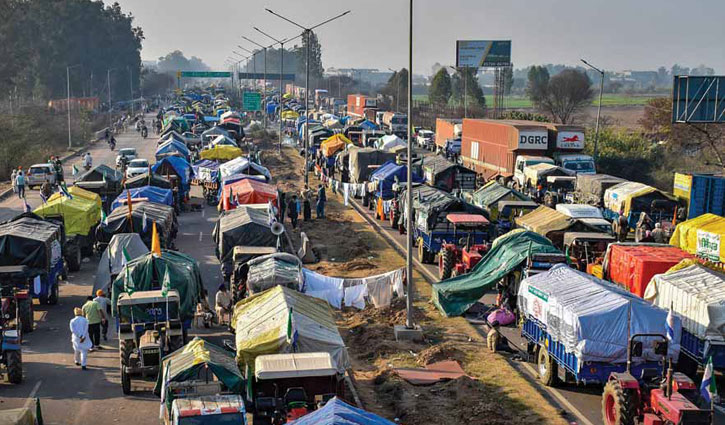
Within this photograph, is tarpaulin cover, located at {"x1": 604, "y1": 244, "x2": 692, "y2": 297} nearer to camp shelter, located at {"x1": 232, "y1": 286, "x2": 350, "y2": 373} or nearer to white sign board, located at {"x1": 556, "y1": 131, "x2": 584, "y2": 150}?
camp shelter, located at {"x1": 232, "y1": 286, "x2": 350, "y2": 373}

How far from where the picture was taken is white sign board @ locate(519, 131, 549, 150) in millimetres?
53125

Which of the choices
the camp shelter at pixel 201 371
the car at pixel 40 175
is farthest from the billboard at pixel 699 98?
the camp shelter at pixel 201 371

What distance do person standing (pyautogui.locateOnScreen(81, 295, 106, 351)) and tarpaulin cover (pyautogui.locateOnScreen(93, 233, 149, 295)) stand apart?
3013mm

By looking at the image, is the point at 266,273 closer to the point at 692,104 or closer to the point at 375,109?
the point at 692,104

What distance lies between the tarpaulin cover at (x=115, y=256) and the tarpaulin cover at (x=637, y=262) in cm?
1396

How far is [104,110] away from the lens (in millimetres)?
138750

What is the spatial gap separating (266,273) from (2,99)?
83942 millimetres

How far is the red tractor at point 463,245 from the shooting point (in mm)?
27281

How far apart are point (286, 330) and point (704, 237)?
18.3 meters

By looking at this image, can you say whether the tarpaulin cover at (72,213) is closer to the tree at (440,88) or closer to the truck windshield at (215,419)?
the truck windshield at (215,419)

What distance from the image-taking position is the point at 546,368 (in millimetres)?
18922

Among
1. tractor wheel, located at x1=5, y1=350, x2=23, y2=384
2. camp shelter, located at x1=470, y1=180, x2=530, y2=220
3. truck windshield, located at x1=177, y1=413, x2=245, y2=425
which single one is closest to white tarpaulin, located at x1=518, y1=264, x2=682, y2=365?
truck windshield, located at x1=177, y1=413, x2=245, y2=425

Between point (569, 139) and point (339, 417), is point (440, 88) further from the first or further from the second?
point (339, 417)

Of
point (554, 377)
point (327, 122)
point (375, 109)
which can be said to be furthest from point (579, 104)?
point (554, 377)
